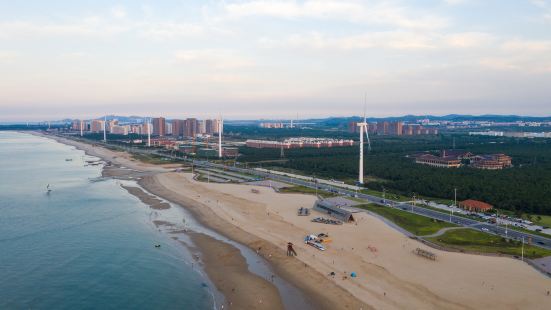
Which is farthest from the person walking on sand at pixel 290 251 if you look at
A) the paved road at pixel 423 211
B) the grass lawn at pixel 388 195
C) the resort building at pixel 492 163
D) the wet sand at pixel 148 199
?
the resort building at pixel 492 163

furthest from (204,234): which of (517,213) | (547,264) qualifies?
(517,213)

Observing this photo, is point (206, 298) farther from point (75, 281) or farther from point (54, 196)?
point (54, 196)

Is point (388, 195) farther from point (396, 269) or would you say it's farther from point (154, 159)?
point (154, 159)

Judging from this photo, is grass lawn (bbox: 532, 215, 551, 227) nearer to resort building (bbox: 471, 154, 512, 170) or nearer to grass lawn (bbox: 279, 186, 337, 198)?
grass lawn (bbox: 279, 186, 337, 198)

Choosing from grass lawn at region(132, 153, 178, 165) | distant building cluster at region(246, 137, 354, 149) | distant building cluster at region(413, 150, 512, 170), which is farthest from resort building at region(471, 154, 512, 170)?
grass lawn at region(132, 153, 178, 165)

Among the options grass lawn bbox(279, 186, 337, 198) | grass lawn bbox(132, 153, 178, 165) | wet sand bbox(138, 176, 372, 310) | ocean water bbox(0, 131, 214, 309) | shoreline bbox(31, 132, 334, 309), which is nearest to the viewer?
wet sand bbox(138, 176, 372, 310)

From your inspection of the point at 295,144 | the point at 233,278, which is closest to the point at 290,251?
the point at 233,278

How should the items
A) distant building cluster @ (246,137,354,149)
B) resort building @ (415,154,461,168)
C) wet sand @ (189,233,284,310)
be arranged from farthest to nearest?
distant building cluster @ (246,137,354,149), resort building @ (415,154,461,168), wet sand @ (189,233,284,310)

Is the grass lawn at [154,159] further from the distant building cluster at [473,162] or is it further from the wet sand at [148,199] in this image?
the distant building cluster at [473,162]
